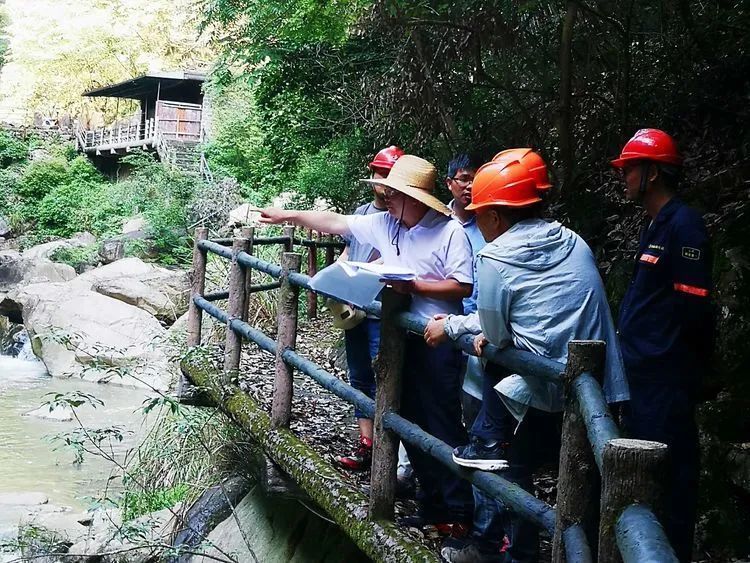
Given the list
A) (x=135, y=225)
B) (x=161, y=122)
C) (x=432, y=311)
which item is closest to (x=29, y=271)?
(x=135, y=225)

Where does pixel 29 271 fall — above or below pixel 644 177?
below

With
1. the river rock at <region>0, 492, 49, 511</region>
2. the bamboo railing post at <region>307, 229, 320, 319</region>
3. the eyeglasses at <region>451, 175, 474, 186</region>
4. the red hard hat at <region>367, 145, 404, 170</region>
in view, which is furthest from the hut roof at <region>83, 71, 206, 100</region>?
the eyeglasses at <region>451, 175, 474, 186</region>

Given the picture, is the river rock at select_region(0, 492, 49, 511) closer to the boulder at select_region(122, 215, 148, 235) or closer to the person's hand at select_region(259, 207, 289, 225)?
the person's hand at select_region(259, 207, 289, 225)

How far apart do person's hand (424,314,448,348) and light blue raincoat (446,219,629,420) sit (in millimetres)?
231

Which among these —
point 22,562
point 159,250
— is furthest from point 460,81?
point 159,250

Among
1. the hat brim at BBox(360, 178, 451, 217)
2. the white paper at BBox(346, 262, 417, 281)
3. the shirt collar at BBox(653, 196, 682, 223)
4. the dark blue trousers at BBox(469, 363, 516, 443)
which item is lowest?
the dark blue trousers at BBox(469, 363, 516, 443)

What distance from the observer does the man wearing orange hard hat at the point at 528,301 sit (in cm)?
268

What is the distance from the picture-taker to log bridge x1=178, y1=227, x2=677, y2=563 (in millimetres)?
1601

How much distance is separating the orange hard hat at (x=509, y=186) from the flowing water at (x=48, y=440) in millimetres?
6104

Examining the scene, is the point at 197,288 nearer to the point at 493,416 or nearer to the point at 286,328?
the point at 286,328

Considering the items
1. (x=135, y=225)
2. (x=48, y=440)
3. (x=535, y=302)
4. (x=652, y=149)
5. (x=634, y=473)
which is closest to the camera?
(x=634, y=473)

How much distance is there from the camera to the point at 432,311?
3352mm

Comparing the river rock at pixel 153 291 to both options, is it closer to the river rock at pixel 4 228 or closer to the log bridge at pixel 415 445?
the log bridge at pixel 415 445

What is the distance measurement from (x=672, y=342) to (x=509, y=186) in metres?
0.79
